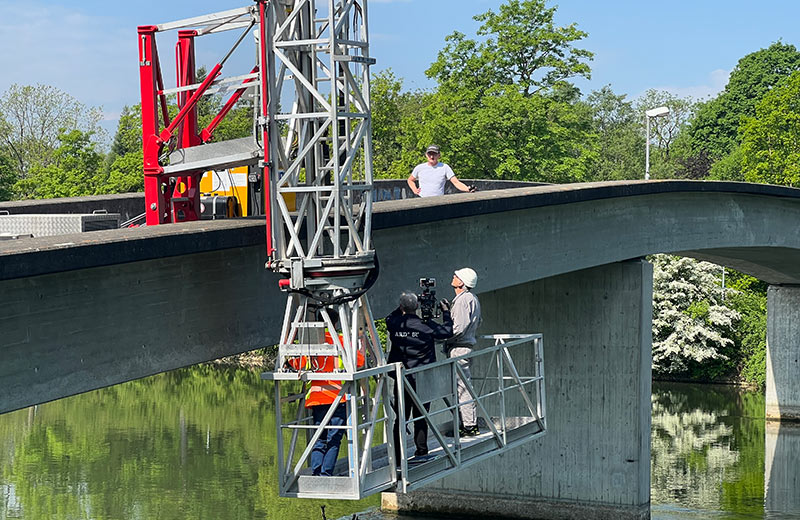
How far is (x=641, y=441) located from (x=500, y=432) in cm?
1074

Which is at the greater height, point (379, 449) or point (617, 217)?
point (617, 217)

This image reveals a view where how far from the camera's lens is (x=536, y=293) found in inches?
957

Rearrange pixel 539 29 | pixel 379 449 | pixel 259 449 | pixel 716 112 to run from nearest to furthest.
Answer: pixel 379 449
pixel 259 449
pixel 539 29
pixel 716 112

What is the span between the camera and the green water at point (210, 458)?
81.1 ft

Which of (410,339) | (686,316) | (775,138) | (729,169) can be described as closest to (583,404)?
(410,339)

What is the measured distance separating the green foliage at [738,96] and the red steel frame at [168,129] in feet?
244

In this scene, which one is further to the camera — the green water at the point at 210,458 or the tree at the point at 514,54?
the tree at the point at 514,54

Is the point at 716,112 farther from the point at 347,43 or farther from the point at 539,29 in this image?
the point at 347,43

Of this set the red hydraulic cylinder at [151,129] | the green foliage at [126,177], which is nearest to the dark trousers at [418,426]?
the red hydraulic cylinder at [151,129]

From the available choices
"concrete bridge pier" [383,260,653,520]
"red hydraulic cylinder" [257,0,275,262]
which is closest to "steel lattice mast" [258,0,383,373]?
"red hydraulic cylinder" [257,0,275,262]

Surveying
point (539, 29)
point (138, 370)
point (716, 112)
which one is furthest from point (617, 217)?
point (716, 112)

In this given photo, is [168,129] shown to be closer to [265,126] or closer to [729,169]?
[265,126]

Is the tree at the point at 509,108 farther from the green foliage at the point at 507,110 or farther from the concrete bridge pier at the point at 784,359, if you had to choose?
the concrete bridge pier at the point at 784,359

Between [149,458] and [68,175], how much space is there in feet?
101
